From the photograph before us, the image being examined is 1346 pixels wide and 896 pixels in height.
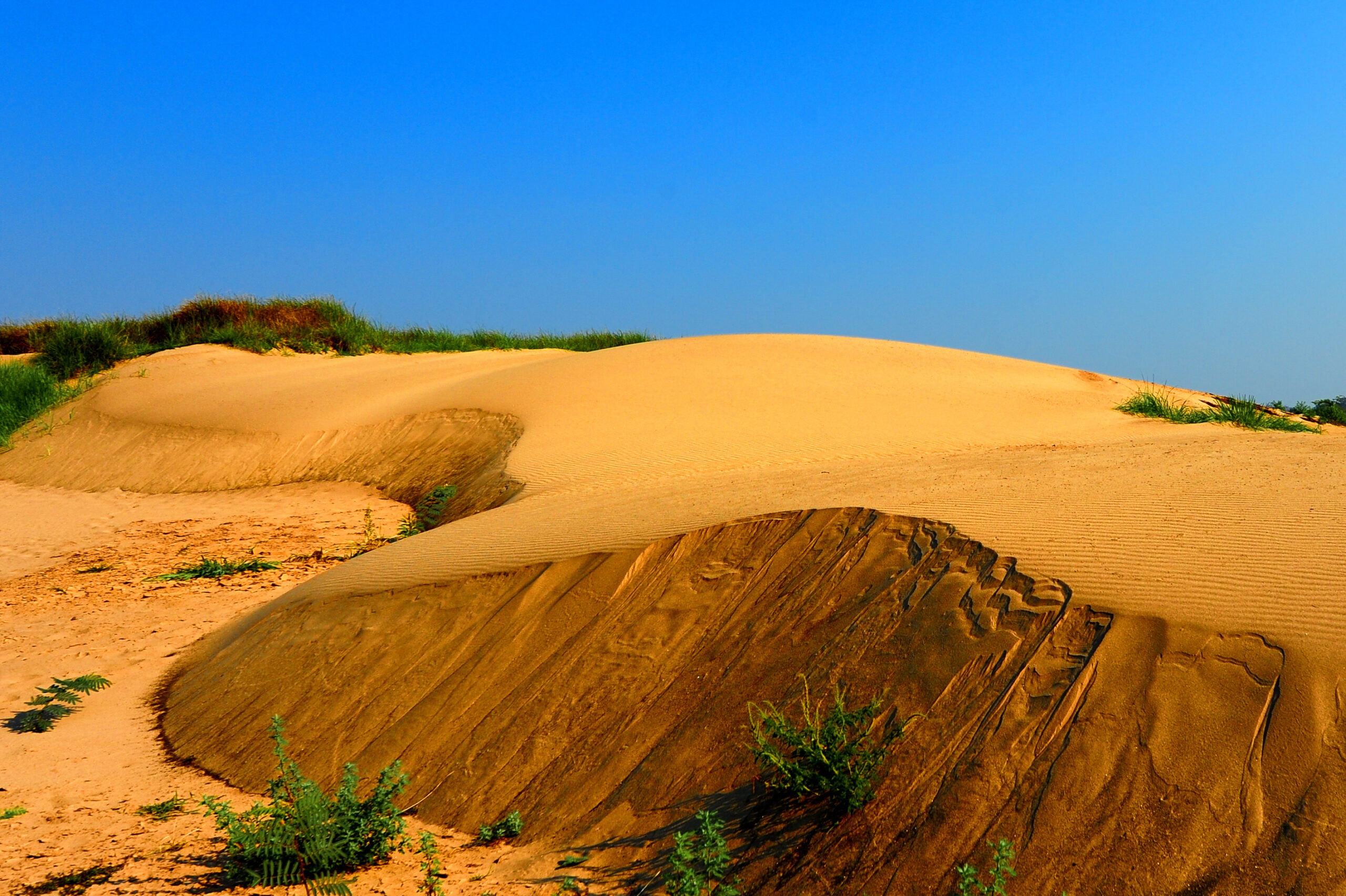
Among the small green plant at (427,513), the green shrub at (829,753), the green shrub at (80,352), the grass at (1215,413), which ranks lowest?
the green shrub at (829,753)

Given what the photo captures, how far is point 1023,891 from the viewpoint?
2953 mm

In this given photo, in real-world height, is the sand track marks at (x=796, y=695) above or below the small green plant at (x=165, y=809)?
above

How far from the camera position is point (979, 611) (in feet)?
13.1

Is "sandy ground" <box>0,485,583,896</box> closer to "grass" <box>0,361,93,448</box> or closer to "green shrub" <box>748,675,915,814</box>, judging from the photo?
"green shrub" <box>748,675,915,814</box>

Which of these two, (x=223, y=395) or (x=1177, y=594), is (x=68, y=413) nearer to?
(x=223, y=395)

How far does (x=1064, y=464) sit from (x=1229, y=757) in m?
3.90

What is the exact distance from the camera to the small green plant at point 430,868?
3.59 m

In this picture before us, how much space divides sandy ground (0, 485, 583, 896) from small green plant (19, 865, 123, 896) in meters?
0.03

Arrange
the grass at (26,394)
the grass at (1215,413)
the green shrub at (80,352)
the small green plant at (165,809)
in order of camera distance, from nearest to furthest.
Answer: the small green plant at (165,809), the grass at (1215,413), the grass at (26,394), the green shrub at (80,352)

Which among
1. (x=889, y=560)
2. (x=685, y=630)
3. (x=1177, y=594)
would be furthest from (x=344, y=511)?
(x=1177, y=594)

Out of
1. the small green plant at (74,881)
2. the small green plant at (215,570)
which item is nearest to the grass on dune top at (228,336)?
the small green plant at (215,570)

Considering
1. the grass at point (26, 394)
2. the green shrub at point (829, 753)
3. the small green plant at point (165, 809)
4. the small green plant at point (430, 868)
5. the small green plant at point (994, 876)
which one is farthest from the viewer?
the grass at point (26, 394)

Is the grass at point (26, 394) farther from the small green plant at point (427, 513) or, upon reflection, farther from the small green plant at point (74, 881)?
the small green plant at point (74, 881)

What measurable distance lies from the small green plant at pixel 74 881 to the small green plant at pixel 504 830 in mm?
1496
